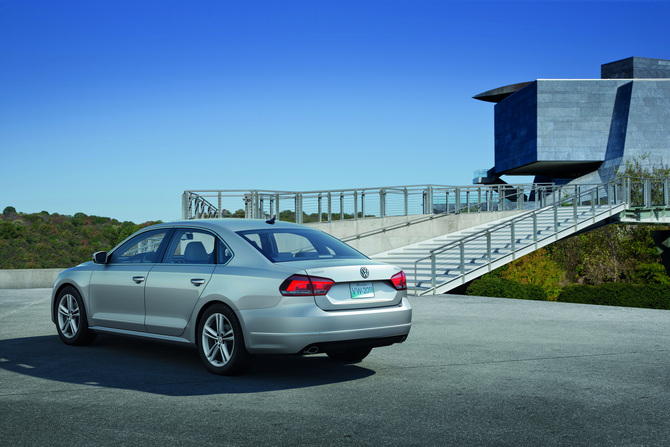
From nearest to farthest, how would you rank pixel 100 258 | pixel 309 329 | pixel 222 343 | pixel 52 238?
pixel 309 329
pixel 222 343
pixel 100 258
pixel 52 238

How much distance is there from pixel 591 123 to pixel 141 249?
2670 inches

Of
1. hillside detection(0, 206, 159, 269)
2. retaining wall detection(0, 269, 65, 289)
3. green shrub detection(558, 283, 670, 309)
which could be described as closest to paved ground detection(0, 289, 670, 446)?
green shrub detection(558, 283, 670, 309)

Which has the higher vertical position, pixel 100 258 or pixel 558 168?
pixel 558 168

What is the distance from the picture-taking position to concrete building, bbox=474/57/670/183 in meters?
65.0

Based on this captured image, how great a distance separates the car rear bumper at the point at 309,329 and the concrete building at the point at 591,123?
200ft

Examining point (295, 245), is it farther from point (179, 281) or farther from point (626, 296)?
point (626, 296)

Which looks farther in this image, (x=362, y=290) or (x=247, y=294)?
(x=362, y=290)

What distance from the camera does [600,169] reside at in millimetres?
Answer: 69750

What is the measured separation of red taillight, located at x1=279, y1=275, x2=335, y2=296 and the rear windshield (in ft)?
1.42

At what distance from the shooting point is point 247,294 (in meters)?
6.46

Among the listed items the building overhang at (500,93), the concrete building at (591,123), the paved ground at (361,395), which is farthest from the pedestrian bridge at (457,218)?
the building overhang at (500,93)

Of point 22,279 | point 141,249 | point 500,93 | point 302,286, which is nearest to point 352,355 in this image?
point 302,286

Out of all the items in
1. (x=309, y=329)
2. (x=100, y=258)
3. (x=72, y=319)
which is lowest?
(x=72, y=319)

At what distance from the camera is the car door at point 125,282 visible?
25.2 feet
